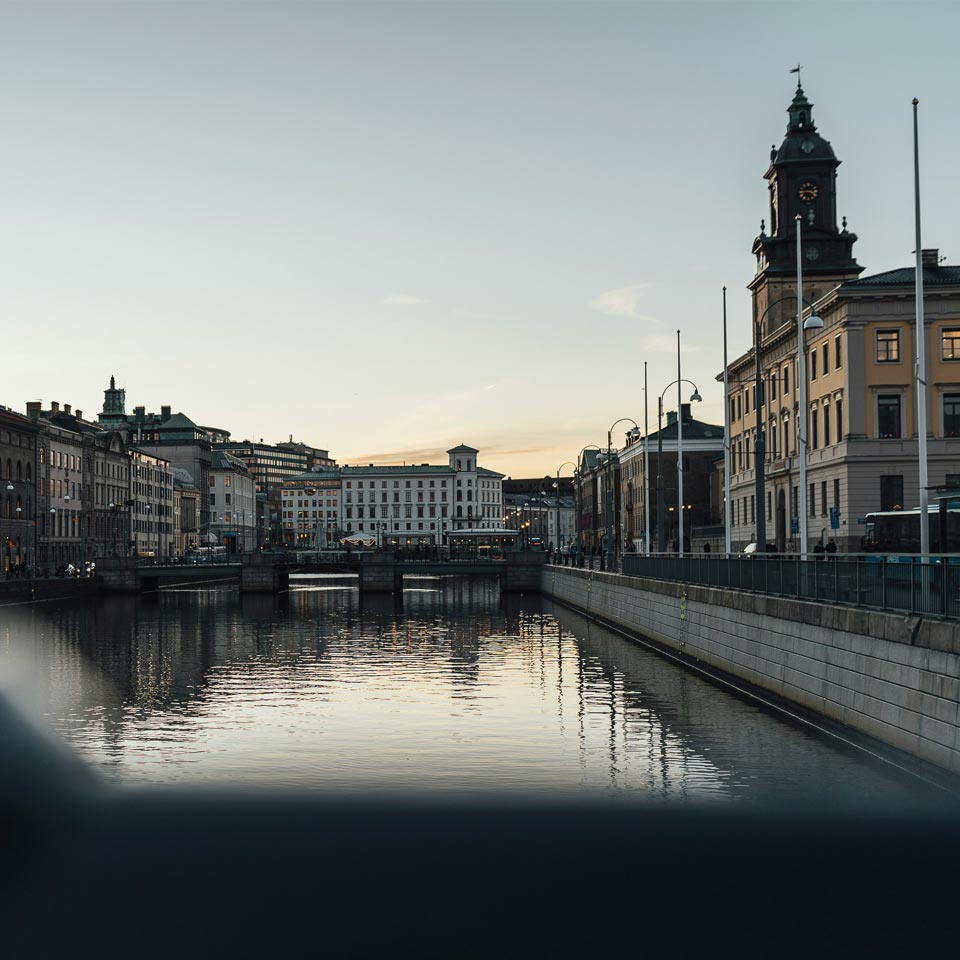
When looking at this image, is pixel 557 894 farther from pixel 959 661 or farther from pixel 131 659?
pixel 131 659

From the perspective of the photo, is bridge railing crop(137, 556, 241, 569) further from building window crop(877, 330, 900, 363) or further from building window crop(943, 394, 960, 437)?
building window crop(943, 394, 960, 437)

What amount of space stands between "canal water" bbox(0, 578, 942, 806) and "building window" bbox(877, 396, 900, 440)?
25036 mm

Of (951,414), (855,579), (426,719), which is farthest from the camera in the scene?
(951,414)

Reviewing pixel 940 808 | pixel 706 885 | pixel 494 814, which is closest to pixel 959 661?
pixel 940 808

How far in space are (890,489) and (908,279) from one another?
40.1 ft

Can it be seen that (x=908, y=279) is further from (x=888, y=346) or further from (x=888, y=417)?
(x=888, y=417)

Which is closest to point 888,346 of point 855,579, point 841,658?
point 855,579

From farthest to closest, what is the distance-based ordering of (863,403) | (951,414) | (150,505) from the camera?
(150,505) → (863,403) → (951,414)

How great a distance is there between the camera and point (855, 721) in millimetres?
24406

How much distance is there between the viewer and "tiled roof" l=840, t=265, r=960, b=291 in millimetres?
71375

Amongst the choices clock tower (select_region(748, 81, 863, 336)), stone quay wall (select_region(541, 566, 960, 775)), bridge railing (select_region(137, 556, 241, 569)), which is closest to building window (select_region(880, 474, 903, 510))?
stone quay wall (select_region(541, 566, 960, 775))

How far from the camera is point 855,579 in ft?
82.8

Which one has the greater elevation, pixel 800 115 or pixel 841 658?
pixel 800 115

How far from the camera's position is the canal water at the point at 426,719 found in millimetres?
21828
